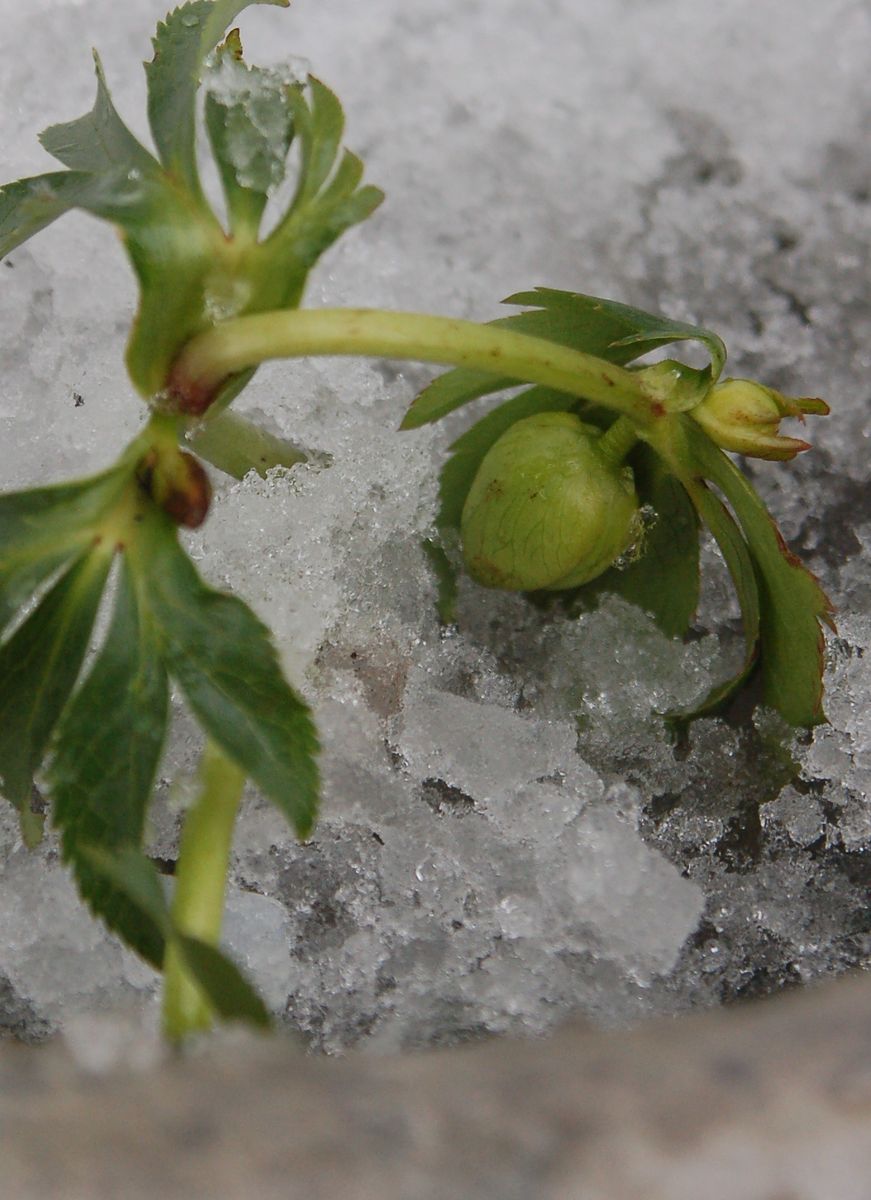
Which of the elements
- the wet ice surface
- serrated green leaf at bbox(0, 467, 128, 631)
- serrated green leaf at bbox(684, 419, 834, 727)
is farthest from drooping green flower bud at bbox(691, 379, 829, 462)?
serrated green leaf at bbox(0, 467, 128, 631)

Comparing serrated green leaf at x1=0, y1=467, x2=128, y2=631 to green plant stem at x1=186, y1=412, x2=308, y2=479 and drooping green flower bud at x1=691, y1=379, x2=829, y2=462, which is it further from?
drooping green flower bud at x1=691, y1=379, x2=829, y2=462

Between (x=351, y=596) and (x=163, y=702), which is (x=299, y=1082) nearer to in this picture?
(x=163, y=702)

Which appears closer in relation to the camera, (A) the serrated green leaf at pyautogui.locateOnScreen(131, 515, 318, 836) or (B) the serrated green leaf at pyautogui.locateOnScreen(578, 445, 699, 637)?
(A) the serrated green leaf at pyautogui.locateOnScreen(131, 515, 318, 836)

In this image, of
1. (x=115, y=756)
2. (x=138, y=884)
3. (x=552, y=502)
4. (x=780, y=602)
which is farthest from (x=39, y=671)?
(x=780, y=602)

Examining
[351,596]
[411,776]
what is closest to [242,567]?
[351,596]

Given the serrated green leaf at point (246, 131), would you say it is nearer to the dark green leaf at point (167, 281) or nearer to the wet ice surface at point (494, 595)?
the dark green leaf at point (167, 281)

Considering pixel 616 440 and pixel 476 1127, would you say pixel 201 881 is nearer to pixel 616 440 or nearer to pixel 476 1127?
pixel 476 1127
